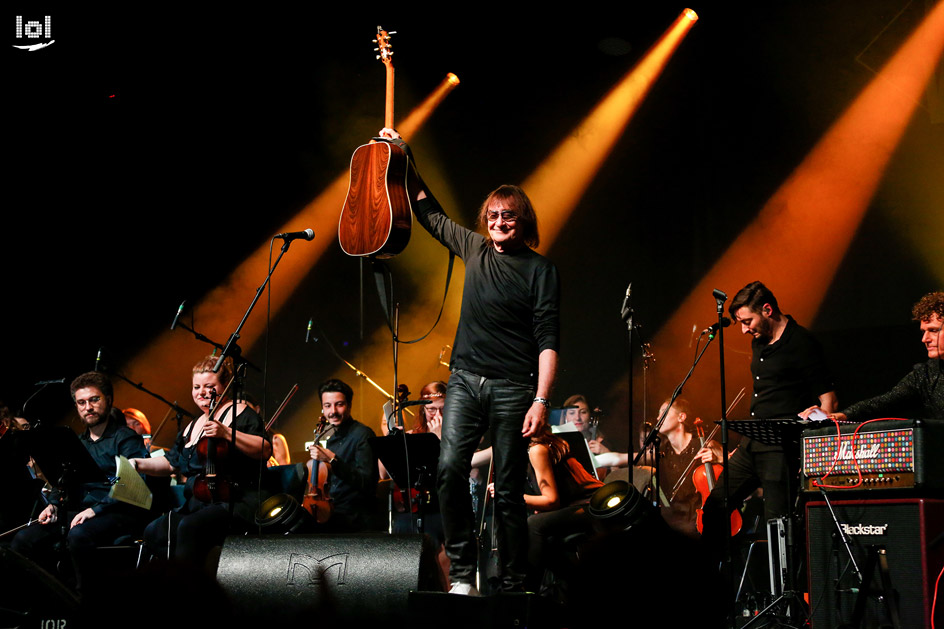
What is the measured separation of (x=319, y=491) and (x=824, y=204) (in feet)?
18.1

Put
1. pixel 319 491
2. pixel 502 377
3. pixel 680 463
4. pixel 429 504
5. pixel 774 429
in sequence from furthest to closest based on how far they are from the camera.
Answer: pixel 680 463
pixel 319 491
pixel 429 504
pixel 774 429
pixel 502 377

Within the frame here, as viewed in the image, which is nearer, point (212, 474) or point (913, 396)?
point (913, 396)

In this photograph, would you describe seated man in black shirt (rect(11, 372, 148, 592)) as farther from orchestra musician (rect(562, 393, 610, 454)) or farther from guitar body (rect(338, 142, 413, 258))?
orchestra musician (rect(562, 393, 610, 454))

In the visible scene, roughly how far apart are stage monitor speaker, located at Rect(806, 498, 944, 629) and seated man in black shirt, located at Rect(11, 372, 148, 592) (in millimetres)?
4198

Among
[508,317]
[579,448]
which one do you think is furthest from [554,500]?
[508,317]

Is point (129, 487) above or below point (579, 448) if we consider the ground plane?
below

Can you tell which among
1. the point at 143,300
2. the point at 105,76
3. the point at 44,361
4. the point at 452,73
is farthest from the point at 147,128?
the point at 452,73

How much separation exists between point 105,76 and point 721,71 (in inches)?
244

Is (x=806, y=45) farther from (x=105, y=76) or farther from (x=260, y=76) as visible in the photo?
(x=105, y=76)

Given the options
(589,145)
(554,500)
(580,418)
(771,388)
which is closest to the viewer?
(554,500)

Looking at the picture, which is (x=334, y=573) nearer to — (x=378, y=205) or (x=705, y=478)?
(x=378, y=205)

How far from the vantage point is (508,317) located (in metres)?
3.60

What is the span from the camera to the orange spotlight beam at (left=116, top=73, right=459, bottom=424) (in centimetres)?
941

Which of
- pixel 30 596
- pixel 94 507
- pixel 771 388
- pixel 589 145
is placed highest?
pixel 589 145
